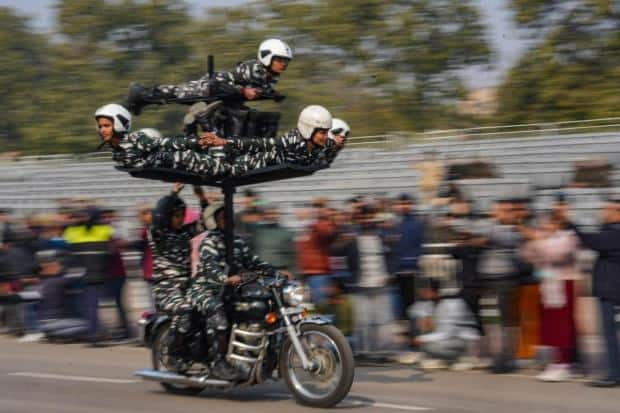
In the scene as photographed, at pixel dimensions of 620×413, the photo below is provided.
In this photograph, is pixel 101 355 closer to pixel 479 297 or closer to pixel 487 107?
pixel 479 297

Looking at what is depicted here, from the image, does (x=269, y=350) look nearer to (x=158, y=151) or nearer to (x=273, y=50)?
(x=158, y=151)

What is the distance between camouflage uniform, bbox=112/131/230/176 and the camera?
986cm

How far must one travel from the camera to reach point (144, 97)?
996cm

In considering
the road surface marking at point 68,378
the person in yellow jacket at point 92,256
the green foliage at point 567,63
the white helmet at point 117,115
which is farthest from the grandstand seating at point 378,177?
the green foliage at point 567,63

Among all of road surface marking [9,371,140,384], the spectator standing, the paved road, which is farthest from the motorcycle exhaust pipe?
the spectator standing

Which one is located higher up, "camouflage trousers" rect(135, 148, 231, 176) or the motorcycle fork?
"camouflage trousers" rect(135, 148, 231, 176)

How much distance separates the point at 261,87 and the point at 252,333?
6.99ft

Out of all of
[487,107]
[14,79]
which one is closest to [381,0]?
[487,107]

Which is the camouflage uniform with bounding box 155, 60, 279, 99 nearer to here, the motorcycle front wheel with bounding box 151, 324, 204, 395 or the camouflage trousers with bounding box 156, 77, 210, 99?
the camouflage trousers with bounding box 156, 77, 210, 99

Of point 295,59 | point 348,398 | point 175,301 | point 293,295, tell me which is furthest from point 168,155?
point 295,59

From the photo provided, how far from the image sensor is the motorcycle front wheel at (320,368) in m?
8.90

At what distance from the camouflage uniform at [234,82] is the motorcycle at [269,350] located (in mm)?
1670

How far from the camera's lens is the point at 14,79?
69875 millimetres

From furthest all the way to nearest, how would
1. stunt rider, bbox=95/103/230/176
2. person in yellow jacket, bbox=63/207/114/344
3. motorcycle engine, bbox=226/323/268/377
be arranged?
person in yellow jacket, bbox=63/207/114/344, stunt rider, bbox=95/103/230/176, motorcycle engine, bbox=226/323/268/377
